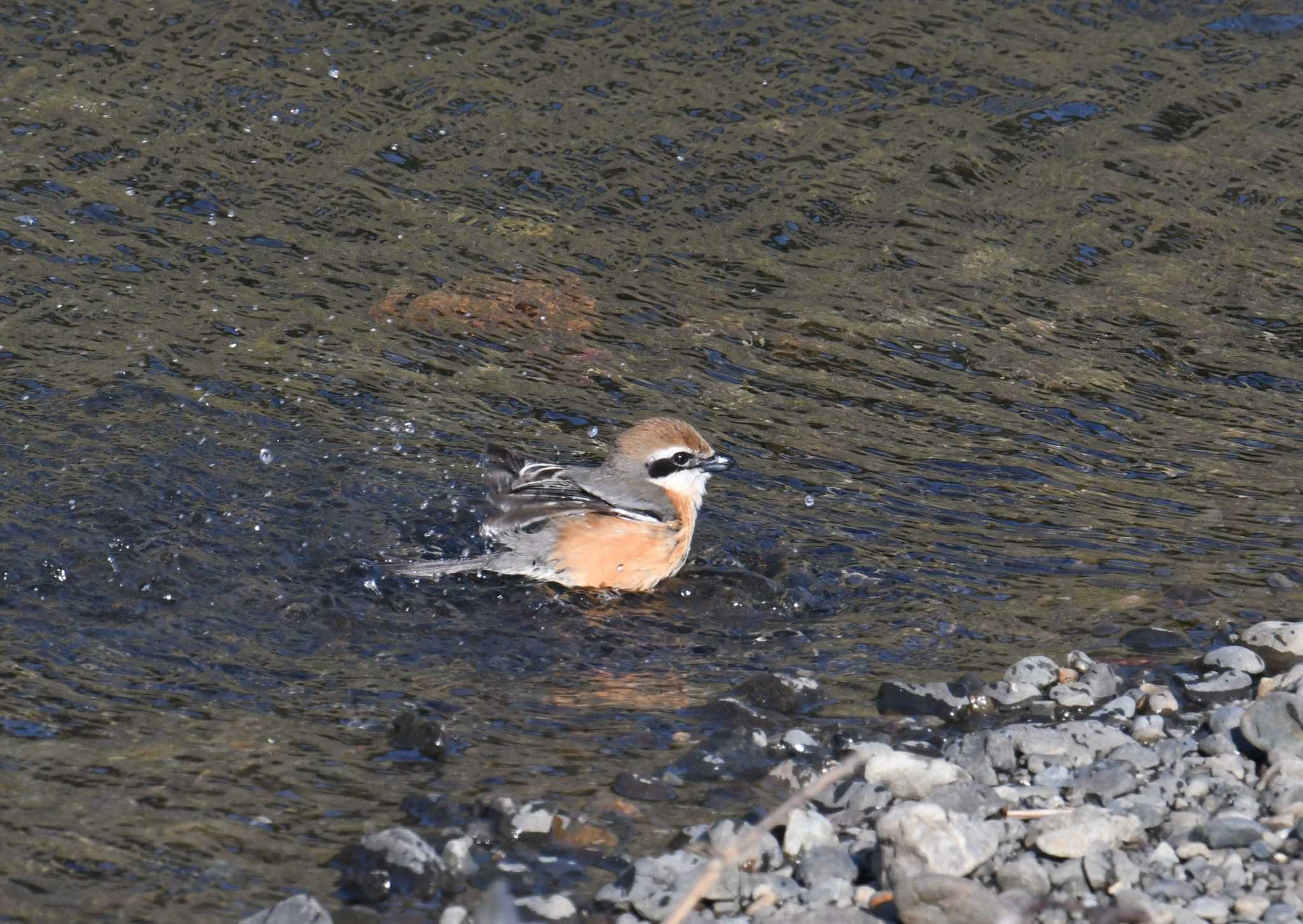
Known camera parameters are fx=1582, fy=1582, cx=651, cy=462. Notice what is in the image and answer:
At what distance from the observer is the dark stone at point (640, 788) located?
6184mm

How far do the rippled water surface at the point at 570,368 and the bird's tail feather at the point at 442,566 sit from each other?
10cm

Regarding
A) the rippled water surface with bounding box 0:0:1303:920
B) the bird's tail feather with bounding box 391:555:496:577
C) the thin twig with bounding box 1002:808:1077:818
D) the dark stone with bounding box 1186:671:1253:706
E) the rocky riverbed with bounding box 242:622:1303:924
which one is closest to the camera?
the rocky riverbed with bounding box 242:622:1303:924

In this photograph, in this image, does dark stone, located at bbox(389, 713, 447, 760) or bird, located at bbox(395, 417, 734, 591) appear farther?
bird, located at bbox(395, 417, 734, 591)

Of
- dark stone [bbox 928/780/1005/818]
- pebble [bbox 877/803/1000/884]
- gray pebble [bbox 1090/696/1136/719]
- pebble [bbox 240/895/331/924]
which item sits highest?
pebble [bbox 877/803/1000/884]

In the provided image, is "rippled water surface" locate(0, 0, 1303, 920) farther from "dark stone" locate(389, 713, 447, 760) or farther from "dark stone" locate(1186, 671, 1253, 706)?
"dark stone" locate(1186, 671, 1253, 706)

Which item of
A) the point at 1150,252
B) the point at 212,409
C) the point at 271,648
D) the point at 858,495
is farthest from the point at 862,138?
the point at 271,648

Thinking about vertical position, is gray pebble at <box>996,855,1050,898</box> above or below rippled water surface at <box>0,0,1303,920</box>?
above

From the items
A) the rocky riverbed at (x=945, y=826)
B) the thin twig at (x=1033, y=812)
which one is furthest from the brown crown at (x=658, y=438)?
the thin twig at (x=1033, y=812)

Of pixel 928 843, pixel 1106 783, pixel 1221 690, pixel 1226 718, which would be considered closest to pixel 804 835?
pixel 928 843

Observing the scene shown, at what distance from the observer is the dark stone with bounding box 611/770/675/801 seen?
618 centimetres

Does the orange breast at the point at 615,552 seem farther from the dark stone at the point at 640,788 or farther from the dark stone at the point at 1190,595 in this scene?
the dark stone at the point at 1190,595

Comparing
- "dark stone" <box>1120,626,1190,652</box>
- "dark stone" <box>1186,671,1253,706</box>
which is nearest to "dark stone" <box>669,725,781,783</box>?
"dark stone" <box>1186,671,1253,706</box>

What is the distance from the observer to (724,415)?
9.97m

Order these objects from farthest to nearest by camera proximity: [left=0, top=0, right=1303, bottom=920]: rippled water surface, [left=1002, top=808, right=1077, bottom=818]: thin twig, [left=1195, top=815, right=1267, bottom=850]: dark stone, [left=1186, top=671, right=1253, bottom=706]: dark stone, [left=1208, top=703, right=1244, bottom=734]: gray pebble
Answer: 1. [left=1186, top=671, right=1253, bottom=706]: dark stone
2. [left=0, top=0, right=1303, bottom=920]: rippled water surface
3. [left=1208, top=703, right=1244, bottom=734]: gray pebble
4. [left=1002, top=808, right=1077, bottom=818]: thin twig
5. [left=1195, top=815, right=1267, bottom=850]: dark stone
